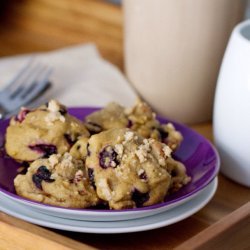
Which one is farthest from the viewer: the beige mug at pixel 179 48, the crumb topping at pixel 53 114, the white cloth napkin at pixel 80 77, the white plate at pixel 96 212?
the white cloth napkin at pixel 80 77

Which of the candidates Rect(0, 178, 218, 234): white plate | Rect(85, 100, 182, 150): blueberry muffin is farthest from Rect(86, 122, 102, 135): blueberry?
Rect(0, 178, 218, 234): white plate

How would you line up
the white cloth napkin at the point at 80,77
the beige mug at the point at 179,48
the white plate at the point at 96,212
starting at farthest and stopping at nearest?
the white cloth napkin at the point at 80,77 < the beige mug at the point at 179,48 < the white plate at the point at 96,212

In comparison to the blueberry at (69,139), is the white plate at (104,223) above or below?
below

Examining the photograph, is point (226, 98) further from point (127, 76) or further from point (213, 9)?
point (127, 76)

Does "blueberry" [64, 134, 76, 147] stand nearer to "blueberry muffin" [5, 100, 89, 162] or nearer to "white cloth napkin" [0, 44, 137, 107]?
"blueberry muffin" [5, 100, 89, 162]

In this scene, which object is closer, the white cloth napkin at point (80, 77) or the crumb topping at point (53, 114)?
the crumb topping at point (53, 114)

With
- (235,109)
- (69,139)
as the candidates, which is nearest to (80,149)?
(69,139)

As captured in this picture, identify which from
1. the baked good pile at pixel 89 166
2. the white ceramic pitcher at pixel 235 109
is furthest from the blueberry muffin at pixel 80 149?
the white ceramic pitcher at pixel 235 109

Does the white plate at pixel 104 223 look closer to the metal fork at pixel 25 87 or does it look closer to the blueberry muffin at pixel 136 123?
the blueberry muffin at pixel 136 123
